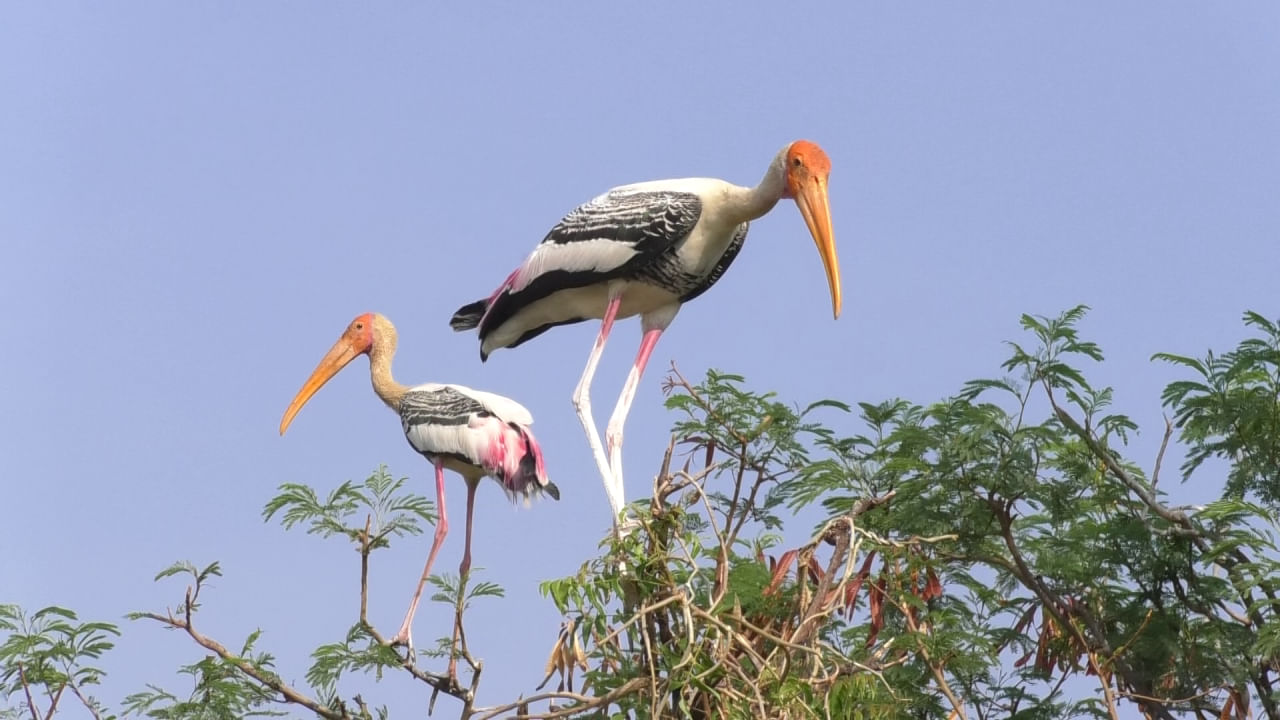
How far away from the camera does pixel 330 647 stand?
19.5 ft

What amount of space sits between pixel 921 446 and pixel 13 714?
129 inches

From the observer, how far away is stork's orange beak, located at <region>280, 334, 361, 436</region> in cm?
993

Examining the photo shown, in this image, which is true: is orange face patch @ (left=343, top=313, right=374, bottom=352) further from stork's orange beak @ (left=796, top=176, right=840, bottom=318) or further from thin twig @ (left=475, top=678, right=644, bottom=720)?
thin twig @ (left=475, top=678, right=644, bottom=720)

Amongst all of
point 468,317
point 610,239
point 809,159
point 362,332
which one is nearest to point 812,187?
point 809,159

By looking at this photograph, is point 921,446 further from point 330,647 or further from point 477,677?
point 330,647

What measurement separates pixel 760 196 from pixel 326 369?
367 cm

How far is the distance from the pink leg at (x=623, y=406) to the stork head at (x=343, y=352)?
8.73 ft

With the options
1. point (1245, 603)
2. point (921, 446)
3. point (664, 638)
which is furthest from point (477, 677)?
point (1245, 603)

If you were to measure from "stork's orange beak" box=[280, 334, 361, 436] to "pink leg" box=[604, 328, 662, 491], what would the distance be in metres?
2.83

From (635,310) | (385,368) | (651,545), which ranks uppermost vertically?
(385,368)

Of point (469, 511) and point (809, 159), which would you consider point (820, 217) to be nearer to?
point (809, 159)

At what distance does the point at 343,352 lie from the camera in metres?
9.94

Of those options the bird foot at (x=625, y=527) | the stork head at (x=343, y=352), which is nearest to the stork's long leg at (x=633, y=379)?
the bird foot at (x=625, y=527)

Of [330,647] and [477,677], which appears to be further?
[330,647]
